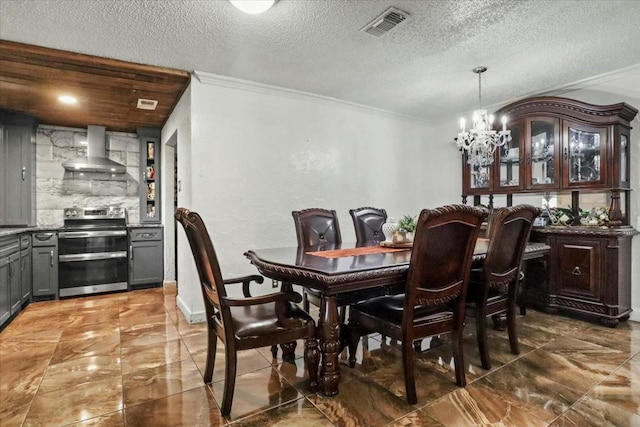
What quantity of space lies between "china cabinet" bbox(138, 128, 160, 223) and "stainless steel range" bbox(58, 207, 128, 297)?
36 centimetres

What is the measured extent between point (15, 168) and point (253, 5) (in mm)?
3986

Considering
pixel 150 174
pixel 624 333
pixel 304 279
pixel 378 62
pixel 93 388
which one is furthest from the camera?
pixel 150 174

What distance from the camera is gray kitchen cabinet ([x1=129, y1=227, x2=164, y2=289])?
4.78 m

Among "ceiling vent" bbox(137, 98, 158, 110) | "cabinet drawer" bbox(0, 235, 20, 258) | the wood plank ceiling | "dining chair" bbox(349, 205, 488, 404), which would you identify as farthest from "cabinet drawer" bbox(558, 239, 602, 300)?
"cabinet drawer" bbox(0, 235, 20, 258)

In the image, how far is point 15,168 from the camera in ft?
13.8

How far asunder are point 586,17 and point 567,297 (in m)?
2.44

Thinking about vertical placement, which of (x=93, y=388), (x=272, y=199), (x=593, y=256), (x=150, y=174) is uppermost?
(x=150, y=174)

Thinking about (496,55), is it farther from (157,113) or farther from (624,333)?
(157,113)

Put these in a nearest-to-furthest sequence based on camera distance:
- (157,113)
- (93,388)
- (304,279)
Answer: (304,279) < (93,388) < (157,113)

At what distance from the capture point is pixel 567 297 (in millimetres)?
3346

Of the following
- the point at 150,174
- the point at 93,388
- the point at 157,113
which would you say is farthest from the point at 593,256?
the point at 150,174

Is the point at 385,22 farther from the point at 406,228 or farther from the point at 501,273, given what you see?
the point at 501,273

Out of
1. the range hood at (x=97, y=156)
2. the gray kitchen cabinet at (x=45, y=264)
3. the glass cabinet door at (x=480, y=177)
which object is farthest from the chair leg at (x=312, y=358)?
the range hood at (x=97, y=156)

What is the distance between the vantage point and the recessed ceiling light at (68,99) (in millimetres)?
3744
